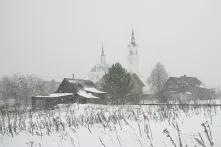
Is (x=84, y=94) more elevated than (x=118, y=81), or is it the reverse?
(x=118, y=81)

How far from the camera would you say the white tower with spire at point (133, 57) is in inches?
4293

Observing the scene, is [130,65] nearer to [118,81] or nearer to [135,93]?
[118,81]

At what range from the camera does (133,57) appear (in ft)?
367

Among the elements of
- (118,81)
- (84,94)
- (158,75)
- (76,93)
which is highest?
(158,75)

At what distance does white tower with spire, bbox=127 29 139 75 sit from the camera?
109050mm

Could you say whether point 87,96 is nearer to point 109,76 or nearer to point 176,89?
point 109,76

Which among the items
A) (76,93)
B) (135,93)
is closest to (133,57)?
(76,93)

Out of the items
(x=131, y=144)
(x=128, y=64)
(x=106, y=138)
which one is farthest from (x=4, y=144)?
(x=128, y=64)

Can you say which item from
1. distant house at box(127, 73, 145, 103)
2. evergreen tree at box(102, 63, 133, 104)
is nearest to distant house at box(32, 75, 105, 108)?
evergreen tree at box(102, 63, 133, 104)

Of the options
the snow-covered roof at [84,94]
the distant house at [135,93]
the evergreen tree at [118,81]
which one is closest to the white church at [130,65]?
the distant house at [135,93]

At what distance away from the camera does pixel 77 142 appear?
6203 millimetres

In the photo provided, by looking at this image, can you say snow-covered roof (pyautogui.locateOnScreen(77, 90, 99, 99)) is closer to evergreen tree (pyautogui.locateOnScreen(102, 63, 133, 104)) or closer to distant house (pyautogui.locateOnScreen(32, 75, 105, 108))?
distant house (pyautogui.locateOnScreen(32, 75, 105, 108))

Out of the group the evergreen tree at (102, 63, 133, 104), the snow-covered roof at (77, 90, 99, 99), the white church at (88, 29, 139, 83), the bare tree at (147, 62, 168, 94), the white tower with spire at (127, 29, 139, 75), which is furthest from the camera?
the white church at (88, 29, 139, 83)

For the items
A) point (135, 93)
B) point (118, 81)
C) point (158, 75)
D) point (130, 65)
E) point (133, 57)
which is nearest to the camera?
point (135, 93)
